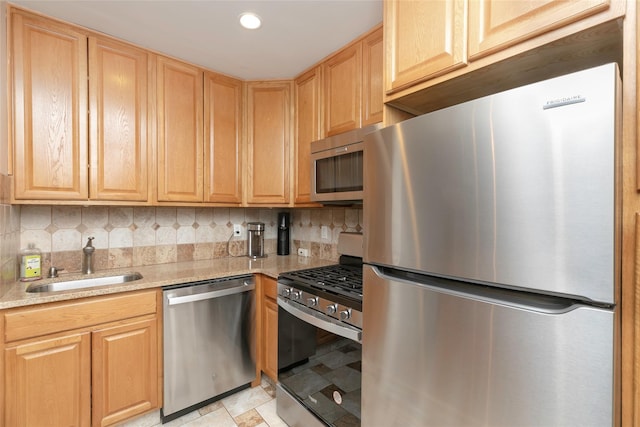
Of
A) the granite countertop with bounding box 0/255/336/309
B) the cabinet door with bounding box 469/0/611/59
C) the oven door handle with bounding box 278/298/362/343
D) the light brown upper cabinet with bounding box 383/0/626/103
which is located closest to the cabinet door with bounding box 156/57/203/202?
the granite countertop with bounding box 0/255/336/309

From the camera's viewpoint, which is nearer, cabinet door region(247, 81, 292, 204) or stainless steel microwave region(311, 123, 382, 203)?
stainless steel microwave region(311, 123, 382, 203)

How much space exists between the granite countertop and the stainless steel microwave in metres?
0.62

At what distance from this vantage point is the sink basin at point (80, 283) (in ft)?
5.46

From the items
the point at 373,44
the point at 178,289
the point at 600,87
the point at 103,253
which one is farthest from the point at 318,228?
the point at 600,87

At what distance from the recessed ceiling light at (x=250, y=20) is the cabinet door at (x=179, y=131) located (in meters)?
Answer: 0.70

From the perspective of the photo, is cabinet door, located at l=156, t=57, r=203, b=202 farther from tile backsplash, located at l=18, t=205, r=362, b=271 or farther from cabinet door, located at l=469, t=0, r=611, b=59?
cabinet door, located at l=469, t=0, r=611, b=59

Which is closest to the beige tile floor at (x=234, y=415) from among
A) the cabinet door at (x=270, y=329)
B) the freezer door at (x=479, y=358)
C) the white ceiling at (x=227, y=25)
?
the cabinet door at (x=270, y=329)

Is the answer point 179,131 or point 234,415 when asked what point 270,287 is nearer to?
point 234,415

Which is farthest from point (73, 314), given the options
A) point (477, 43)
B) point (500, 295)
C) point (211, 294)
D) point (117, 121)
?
point (477, 43)

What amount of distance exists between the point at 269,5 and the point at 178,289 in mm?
1707

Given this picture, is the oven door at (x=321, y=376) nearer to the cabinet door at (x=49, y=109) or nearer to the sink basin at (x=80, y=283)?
the sink basin at (x=80, y=283)

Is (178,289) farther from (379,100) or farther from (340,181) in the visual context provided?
(379,100)

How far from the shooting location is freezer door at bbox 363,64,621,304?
0.63 metres

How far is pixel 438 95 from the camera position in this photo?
3.96 ft
